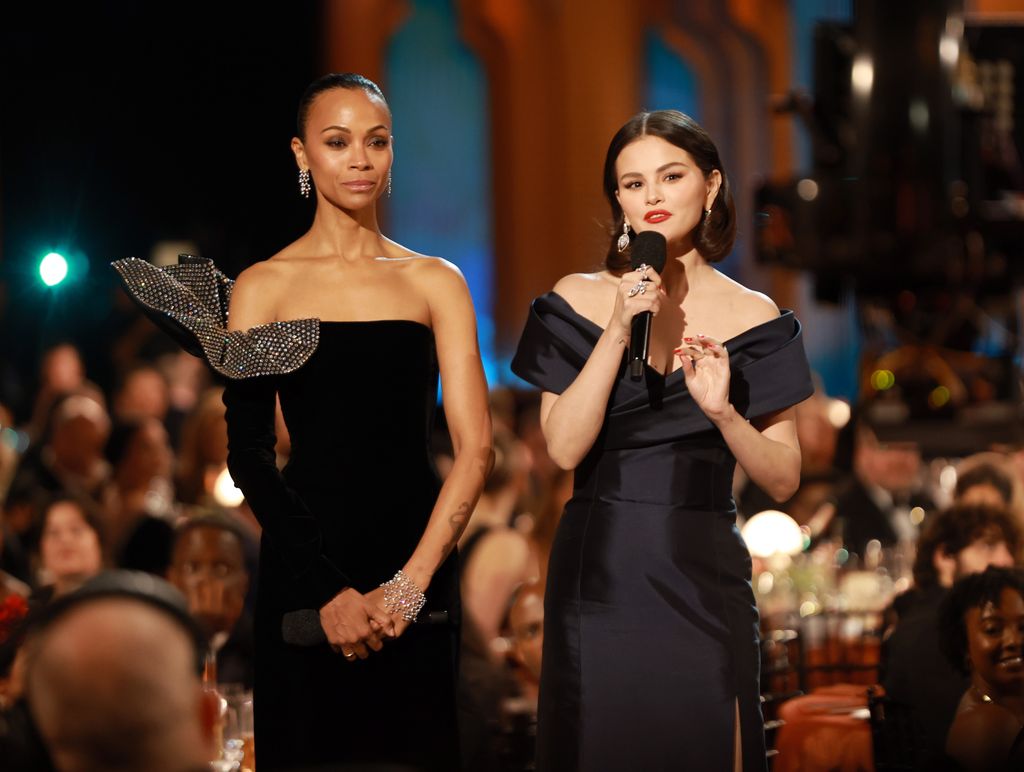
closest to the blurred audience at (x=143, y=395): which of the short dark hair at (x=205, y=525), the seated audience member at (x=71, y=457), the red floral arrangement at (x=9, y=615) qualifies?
the seated audience member at (x=71, y=457)

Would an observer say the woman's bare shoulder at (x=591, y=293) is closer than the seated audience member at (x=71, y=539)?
Yes

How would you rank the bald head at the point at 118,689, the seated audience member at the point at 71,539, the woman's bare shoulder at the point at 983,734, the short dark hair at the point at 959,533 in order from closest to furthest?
the bald head at the point at 118,689, the woman's bare shoulder at the point at 983,734, the short dark hair at the point at 959,533, the seated audience member at the point at 71,539

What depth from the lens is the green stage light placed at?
3746mm

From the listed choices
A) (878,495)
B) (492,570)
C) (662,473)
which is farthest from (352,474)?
(878,495)

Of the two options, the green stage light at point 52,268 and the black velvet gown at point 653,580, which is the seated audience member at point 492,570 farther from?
the black velvet gown at point 653,580

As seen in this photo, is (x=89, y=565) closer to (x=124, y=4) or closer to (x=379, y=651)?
(x=379, y=651)

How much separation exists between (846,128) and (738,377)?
5.84 metres

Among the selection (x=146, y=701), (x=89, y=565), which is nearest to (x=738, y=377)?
(x=146, y=701)

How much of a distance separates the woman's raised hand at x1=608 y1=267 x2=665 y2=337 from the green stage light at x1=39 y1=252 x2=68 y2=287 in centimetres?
159

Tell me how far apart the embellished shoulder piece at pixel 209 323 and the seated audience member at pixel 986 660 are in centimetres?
170

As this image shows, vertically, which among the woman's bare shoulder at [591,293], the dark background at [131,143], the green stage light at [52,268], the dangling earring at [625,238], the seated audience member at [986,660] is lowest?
the seated audience member at [986,660]

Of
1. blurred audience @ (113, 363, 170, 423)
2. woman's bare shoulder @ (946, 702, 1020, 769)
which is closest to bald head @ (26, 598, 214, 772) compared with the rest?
woman's bare shoulder @ (946, 702, 1020, 769)

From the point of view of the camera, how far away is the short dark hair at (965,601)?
364 cm

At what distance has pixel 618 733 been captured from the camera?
281 cm
